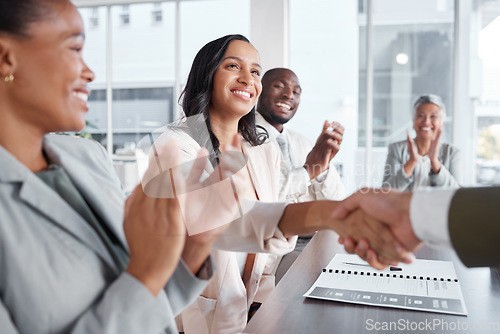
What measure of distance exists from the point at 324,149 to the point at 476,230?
3.23 ft

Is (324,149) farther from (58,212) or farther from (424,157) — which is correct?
(58,212)

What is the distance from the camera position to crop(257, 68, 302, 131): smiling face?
2363 millimetres

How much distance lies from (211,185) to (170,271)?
0.46ft

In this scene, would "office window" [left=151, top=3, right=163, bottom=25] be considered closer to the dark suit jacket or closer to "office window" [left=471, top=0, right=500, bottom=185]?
"office window" [left=471, top=0, right=500, bottom=185]

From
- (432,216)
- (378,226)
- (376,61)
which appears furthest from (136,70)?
(432,216)

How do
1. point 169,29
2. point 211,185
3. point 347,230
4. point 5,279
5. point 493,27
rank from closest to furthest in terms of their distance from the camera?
point 5,279, point 211,185, point 347,230, point 493,27, point 169,29

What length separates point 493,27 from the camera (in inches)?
159

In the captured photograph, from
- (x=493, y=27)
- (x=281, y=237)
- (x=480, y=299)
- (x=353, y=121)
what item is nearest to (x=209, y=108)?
(x=281, y=237)

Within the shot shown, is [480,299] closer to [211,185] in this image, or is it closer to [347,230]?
[347,230]

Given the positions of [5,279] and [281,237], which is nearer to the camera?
[5,279]

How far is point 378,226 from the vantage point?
76 cm

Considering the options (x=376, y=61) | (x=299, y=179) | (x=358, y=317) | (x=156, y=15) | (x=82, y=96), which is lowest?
(x=358, y=317)

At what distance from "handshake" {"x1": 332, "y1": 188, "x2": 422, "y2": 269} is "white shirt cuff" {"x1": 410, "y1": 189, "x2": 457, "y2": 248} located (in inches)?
0.7

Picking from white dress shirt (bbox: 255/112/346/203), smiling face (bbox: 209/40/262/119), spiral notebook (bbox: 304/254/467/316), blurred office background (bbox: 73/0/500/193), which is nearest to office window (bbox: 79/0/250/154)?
blurred office background (bbox: 73/0/500/193)
